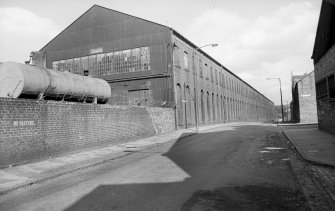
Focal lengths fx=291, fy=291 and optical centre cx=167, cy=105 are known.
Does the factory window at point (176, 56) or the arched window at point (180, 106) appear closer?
the factory window at point (176, 56)

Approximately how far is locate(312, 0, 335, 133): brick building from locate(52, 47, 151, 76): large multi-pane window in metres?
15.7

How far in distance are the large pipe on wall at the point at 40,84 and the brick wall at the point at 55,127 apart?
32.8 inches

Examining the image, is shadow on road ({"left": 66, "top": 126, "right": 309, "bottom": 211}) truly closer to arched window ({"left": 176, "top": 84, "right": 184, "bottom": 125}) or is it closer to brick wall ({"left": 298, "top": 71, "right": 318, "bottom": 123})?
arched window ({"left": 176, "top": 84, "right": 184, "bottom": 125})

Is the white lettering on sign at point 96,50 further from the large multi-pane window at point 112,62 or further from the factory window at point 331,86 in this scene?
the factory window at point 331,86

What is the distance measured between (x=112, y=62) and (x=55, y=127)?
1922 centimetres

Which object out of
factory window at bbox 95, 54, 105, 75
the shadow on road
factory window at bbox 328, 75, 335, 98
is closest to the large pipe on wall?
the shadow on road

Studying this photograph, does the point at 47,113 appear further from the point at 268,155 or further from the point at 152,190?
the point at 268,155

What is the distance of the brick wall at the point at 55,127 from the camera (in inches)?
412

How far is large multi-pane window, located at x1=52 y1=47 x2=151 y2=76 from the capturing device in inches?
1171

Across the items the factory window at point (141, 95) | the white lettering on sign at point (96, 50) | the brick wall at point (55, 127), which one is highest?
the white lettering on sign at point (96, 50)

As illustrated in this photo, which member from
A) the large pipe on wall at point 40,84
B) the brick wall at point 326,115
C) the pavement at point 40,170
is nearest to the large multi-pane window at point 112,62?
the large pipe on wall at point 40,84

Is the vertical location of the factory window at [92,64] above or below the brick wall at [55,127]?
above

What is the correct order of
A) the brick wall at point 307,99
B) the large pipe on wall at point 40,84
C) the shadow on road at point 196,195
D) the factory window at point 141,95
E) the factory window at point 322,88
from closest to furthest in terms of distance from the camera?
the shadow on road at point 196,195 → the large pipe on wall at point 40,84 → the factory window at point 322,88 → the factory window at point 141,95 → the brick wall at point 307,99

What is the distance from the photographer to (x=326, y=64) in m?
17.5
